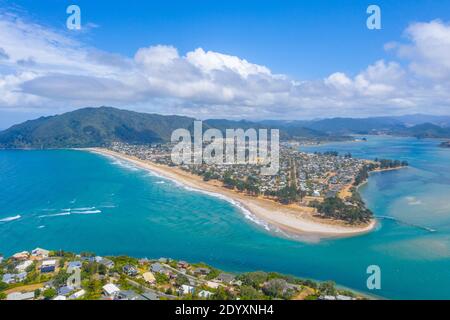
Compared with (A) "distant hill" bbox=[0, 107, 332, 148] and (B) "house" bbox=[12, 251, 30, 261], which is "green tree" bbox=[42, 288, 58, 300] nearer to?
(B) "house" bbox=[12, 251, 30, 261]

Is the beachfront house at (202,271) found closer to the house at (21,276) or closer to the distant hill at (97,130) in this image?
the house at (21,276)

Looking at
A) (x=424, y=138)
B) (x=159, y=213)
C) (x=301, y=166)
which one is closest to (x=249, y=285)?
(x=159, y=213)

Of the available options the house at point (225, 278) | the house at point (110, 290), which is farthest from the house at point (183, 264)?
the house at point (110, 290)

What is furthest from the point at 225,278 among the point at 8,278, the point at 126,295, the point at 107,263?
the point at 8,278

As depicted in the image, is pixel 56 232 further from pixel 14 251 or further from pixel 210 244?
pixel 210 244
